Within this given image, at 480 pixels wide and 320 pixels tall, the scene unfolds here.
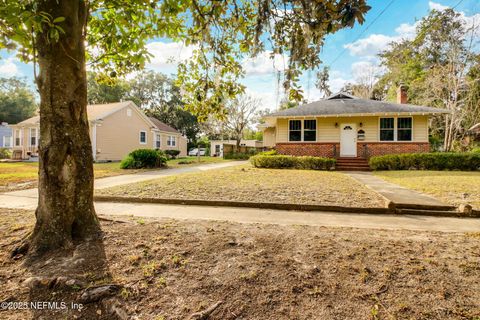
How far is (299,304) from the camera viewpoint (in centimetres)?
188

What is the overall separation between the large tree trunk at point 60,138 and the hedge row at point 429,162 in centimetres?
→ 1406

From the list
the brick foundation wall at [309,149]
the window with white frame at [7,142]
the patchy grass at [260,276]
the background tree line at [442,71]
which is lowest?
the patchy grass at [260,276]

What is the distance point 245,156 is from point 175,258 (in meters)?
25.4

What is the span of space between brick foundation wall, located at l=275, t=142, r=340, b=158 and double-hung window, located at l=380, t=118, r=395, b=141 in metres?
2.81

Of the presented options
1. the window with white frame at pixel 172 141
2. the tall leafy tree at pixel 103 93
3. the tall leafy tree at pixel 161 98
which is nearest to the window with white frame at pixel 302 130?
the window with white frame at pixel 172 141

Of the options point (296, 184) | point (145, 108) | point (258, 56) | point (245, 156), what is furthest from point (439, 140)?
point (145, 108)

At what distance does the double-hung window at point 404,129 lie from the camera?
14.7 metres

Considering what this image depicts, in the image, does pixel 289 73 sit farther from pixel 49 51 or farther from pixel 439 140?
pixel 439 140

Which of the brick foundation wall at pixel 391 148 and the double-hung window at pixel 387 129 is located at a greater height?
the double-hung window at pixel 387 129

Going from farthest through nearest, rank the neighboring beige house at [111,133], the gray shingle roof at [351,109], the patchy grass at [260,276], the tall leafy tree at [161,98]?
the tall leafy tree at [161,98]
the neighboring beige house at [111,133]
the gray shingle roof at [351,109]
the patchy grass at [260,276]

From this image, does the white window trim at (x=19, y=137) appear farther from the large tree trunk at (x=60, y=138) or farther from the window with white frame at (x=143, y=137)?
the large tree trunk at (x=60, y=138)

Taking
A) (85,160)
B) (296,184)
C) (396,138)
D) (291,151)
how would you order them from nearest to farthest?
(85,160) < (296,184) < (396,138) < (291,151)

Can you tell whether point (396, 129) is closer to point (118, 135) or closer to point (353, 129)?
point (353, 129)

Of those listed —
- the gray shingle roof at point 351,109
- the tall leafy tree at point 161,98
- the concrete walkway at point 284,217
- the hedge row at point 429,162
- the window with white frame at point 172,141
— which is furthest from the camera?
the tall leafy tree at point 161,98
